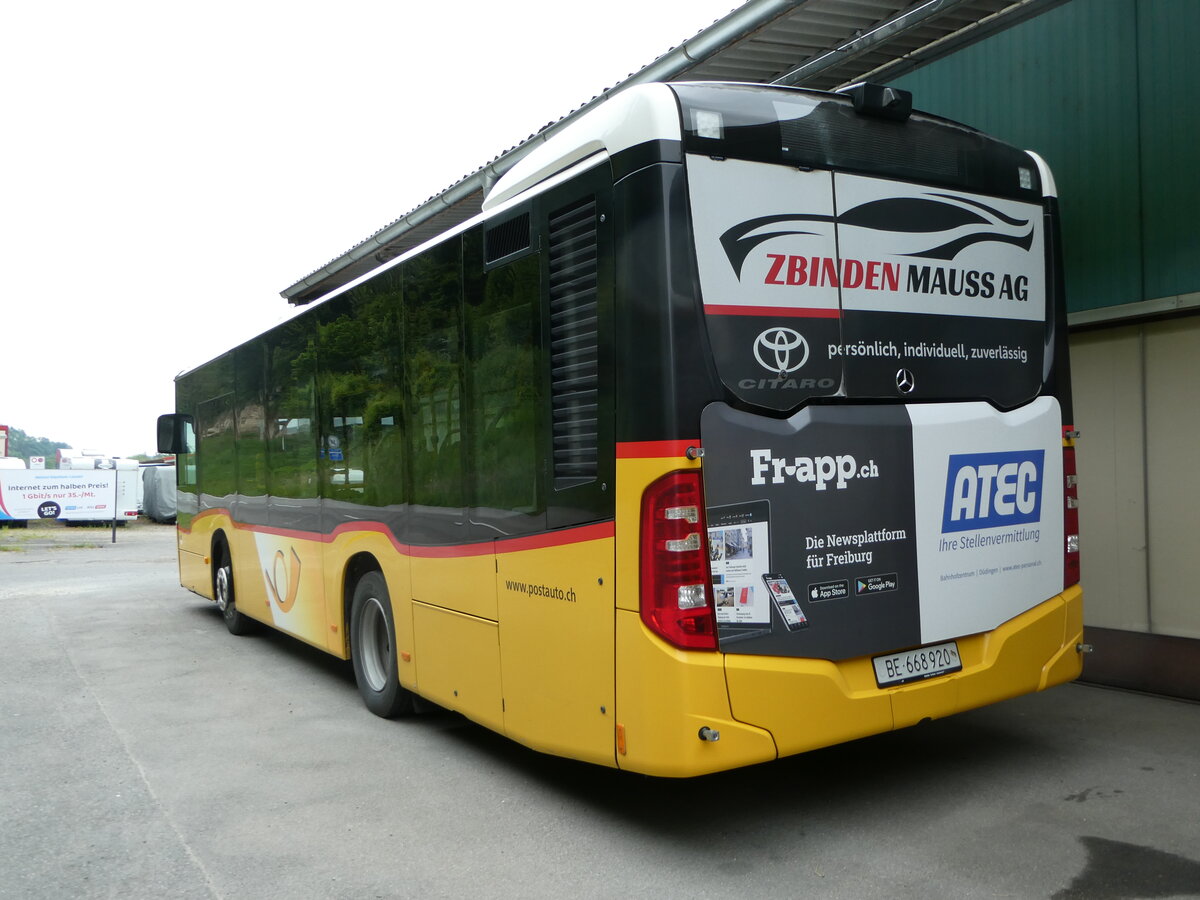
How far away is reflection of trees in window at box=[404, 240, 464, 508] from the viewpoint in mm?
5688

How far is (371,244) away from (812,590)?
36.2 feet

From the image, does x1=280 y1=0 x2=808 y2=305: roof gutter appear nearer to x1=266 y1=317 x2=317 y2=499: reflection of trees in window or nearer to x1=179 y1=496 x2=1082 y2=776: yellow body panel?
x1=266 y1=317 x2=317 y2=499: reflection of trees in window

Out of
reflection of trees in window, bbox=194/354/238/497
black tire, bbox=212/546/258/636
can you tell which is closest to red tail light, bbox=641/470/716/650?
reflection of trees in window, bbox=194/354/238/497

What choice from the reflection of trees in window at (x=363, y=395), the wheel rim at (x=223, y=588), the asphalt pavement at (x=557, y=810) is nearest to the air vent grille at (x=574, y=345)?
the asphalt pavement at (x=557, y=810)

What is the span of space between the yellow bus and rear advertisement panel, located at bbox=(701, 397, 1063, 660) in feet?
0.04

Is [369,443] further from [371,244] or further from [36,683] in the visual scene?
[371,244]

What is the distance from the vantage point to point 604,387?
4297 millimetres

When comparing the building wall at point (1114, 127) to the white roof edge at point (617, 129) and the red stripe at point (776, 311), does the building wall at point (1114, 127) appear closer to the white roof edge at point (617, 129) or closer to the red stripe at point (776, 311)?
the red stripe at point (776, 311)

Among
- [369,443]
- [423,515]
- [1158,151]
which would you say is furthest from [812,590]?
[1158,151]

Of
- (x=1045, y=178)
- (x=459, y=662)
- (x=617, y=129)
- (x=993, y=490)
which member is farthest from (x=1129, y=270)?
(x=459, y=662)

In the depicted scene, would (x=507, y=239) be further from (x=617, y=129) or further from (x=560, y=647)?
(x=560, y=647)

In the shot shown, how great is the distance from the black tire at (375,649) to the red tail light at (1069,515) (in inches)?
156

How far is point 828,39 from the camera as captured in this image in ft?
26.8

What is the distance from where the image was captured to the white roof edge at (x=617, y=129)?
4121mm
